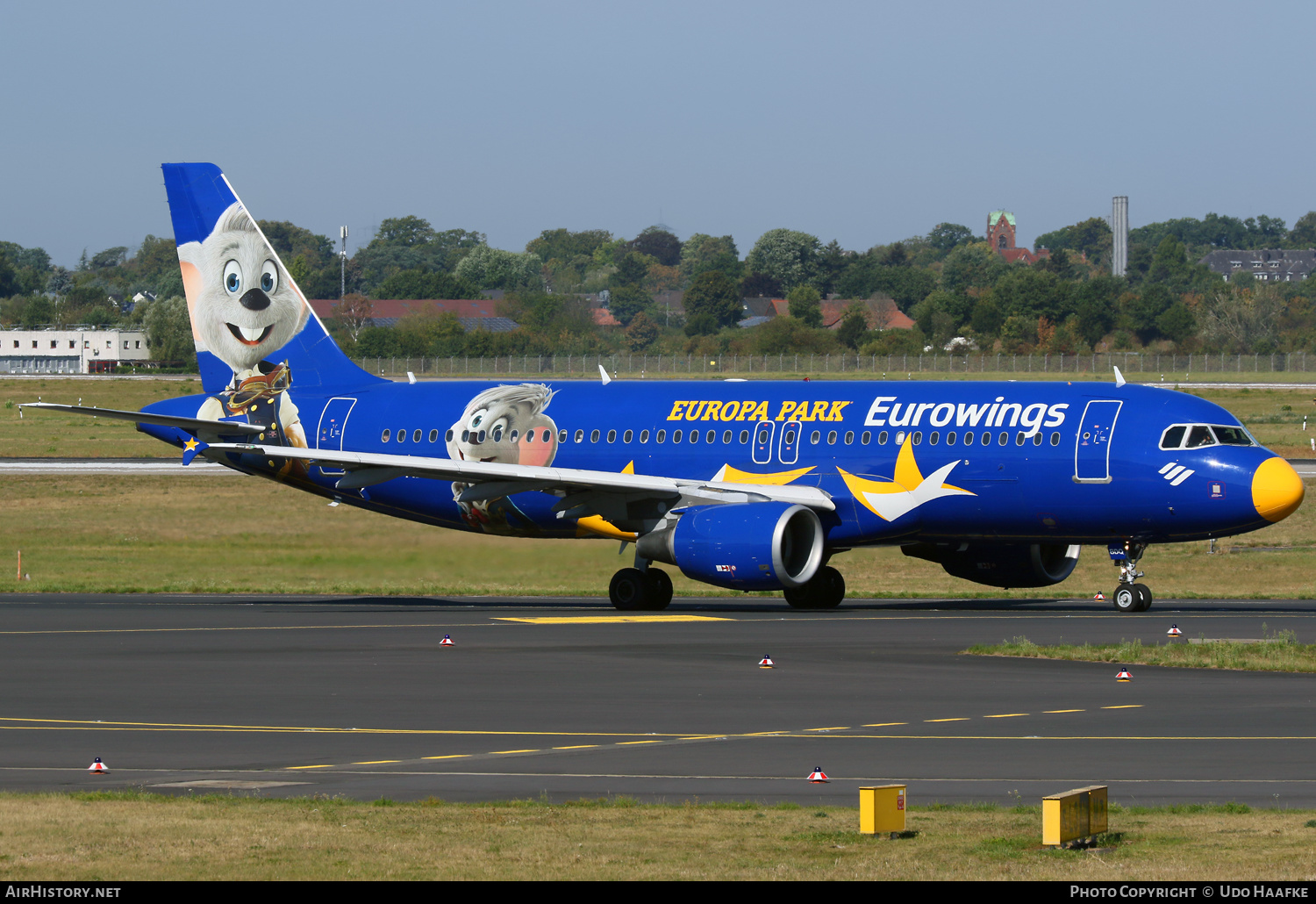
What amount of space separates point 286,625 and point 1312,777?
2198cm

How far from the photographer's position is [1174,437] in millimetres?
35469

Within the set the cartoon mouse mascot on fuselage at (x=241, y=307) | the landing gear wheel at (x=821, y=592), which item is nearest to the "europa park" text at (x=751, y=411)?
the landing gear wheel at (x=821, y=592)

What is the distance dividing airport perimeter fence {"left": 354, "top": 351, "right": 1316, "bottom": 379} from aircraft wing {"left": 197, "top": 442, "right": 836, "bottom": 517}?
69.4 metres

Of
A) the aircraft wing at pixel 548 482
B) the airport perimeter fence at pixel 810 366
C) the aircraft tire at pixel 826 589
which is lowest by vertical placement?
the aircraft tire at pixel 826 589

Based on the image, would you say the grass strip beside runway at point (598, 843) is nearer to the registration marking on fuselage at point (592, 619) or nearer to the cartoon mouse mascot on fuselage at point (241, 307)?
the registration marking on fuselage at point (592, 619)

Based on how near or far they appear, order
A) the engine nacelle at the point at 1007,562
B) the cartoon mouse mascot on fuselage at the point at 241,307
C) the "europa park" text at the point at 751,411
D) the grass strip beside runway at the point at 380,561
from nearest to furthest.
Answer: the "europa park" text at the point at 751,411, the engine nacelle at the point at 1007,562, the grass strip beside runway at the point at 380,561, the cartoon mouse mascot on fuselage at the point at 241,307

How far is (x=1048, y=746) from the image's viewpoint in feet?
63.6

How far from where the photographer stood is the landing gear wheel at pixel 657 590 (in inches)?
1511

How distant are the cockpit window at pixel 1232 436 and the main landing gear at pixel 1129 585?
8.68 ft

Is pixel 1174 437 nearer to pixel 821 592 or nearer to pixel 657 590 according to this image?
pixel 821 592

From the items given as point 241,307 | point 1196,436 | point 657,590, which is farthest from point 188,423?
point 1196,436

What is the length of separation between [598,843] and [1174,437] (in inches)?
955

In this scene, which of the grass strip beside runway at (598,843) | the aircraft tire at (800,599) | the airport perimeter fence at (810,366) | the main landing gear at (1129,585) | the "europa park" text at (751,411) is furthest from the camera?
the airport perimeter fence at (810,366)
